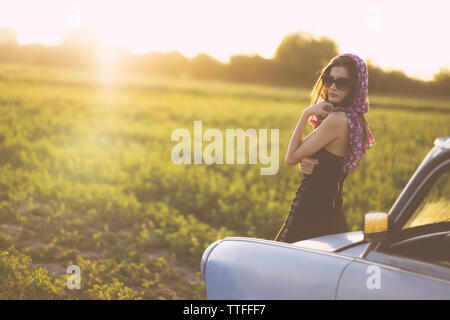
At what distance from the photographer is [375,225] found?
2.25 meters

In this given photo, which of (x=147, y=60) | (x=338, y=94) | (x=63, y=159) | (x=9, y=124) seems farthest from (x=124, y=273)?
(x=147, y=60)

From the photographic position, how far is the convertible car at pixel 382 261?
215 centimetres

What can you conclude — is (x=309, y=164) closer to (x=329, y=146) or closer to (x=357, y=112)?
(x=329, y=146)

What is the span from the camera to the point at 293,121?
23.0 metres

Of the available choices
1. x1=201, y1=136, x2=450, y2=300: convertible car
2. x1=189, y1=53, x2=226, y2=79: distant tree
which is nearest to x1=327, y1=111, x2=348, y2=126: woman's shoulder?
x1=201, y1=136, x2=450, y2=300: convertible car

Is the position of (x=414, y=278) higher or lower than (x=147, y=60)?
lower

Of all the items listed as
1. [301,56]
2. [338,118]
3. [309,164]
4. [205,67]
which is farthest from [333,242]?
[301,56]

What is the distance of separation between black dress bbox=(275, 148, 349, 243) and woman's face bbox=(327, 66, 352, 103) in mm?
317

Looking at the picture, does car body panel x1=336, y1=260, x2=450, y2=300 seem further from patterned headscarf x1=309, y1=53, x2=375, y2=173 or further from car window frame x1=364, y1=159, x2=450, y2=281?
patterned headscarf x1=309, y1=53, x2=375, y2=173

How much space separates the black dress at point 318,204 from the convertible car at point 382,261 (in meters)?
0.91

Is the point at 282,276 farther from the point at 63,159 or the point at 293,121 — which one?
the point at 293,121

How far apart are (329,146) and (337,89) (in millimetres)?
345

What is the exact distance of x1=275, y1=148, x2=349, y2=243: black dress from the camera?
3.42 m

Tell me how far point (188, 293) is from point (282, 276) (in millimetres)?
2742
